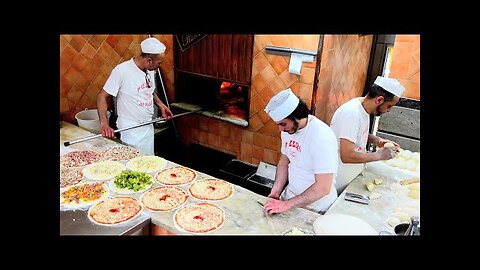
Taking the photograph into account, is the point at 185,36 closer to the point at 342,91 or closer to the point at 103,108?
the point at 103,108

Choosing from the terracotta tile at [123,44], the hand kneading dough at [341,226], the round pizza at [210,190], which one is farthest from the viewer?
the terracotta tile at [123,44]

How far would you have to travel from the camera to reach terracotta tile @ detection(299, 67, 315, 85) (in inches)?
158

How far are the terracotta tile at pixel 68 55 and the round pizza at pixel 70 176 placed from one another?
1787 mm

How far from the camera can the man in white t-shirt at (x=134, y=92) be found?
151 inches

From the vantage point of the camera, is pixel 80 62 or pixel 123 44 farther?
pixel 123 44

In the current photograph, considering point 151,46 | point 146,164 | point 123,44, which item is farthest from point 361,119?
point 123,44

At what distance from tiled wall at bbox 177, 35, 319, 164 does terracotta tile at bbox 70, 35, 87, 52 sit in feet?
5.81

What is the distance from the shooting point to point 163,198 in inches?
109

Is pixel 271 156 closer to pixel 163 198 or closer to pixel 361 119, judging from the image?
pixel 361 119

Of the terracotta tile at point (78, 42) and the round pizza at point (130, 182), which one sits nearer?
the round pizza at point (130, 182)

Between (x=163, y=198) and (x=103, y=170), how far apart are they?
779 mm

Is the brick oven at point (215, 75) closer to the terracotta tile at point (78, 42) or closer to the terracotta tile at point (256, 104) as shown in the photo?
the terracotta tile at point (256, 104)

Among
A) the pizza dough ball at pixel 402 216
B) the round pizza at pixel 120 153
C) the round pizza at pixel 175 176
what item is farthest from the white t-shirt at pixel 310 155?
the round pizza at pixel 120 153

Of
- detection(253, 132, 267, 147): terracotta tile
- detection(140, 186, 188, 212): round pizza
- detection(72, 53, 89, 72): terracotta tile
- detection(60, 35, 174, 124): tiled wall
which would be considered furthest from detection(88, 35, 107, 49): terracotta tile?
detection(140, 186, 188, 212): round pizza
